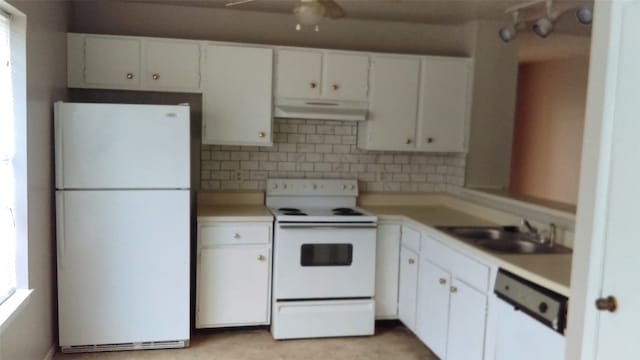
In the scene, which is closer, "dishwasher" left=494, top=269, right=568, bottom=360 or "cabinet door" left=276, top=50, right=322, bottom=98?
"dishwasher" left=494, top=269, right=568, bottom=360

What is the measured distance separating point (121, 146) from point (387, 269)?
1973mm

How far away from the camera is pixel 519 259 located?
256 centimetres

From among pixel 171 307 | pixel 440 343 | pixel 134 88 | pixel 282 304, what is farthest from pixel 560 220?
pixel 134 88

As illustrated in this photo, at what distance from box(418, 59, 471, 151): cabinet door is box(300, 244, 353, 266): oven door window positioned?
41.3 inches

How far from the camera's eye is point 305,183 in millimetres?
4219

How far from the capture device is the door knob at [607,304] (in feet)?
5.68

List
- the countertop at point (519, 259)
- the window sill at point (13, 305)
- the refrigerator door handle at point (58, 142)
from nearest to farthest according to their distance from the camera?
1. the countertop at point (519, 259)
2. the window sill at point (13, 305)
3. the refrigerator door handle at point (58, 142)

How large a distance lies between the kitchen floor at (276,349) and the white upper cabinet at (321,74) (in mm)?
1726

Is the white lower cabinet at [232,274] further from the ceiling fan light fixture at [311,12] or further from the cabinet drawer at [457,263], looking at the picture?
the ceiling fan light fixture at [311,12]

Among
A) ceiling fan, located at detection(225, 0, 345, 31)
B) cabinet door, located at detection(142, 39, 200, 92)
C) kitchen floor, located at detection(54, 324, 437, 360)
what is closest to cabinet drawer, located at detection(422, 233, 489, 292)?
kitchen floor, located at detection(54, 324, 437, 360)

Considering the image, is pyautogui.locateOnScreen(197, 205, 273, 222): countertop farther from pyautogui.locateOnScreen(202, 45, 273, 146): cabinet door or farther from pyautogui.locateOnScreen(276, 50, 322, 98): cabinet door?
pyautogui.locateOnScreen(276, 50, 322, 98): cabinet door

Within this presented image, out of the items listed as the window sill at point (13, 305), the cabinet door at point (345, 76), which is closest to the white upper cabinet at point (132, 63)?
the cabinet door at point (345, 76)

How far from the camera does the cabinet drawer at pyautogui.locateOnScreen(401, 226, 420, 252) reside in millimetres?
3604

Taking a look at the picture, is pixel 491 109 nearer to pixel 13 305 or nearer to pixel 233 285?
pixel 233 285
